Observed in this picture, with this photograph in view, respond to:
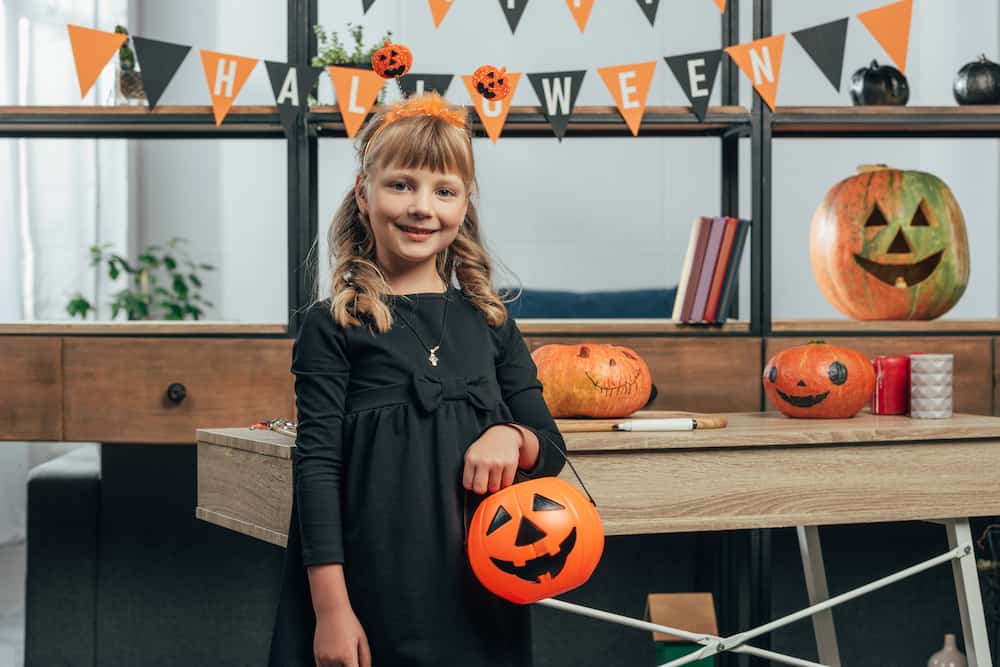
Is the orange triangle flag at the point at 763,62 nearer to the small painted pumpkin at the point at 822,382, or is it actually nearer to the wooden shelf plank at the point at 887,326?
the wooden shelf plank at the point at 887,326

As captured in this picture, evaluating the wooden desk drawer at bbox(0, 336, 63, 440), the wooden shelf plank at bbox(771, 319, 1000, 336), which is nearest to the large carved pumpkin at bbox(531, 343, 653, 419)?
the wooden shelf plank at bbox(771, 319, 1000, 336)

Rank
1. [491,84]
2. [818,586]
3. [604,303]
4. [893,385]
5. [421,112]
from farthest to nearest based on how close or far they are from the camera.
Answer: [604,303] < [818,586] < [893,385] < [491,84] < [421,112]

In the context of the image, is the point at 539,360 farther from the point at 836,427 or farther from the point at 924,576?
the point at 924,576

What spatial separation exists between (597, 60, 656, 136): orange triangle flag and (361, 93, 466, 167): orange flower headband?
890mm

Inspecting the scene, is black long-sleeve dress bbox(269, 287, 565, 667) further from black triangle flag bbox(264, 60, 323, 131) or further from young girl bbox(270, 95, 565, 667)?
black triangle flag bbox(264, 60, 323, 131)

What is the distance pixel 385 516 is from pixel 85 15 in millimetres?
3086

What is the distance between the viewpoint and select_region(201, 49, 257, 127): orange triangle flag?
2.01 metres

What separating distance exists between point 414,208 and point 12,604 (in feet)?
8.07

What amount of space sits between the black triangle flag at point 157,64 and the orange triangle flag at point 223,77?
55 millimetres

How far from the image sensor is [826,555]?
7.70ft

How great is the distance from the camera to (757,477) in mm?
1448

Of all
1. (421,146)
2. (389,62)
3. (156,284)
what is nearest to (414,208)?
(421,146)

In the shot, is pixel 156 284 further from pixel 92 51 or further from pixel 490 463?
pixel 490 463

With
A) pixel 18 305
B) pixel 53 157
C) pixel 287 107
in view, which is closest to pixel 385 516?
pixel 287 107
